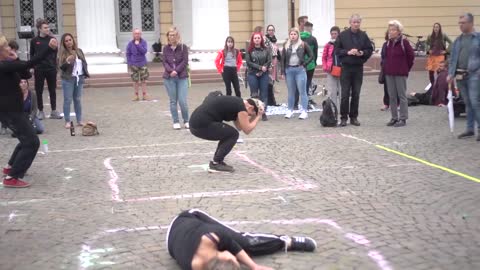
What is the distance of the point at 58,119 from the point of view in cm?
1323

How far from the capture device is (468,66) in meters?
9.59

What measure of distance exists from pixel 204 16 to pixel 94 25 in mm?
3607

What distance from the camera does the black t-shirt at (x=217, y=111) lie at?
7.70m

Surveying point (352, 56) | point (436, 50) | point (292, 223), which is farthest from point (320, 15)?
point (292, 223)

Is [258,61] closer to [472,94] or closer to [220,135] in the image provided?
[472,94]

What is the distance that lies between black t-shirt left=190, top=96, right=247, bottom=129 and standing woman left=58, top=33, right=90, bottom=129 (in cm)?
446

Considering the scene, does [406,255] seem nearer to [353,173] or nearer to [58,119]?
[353,173]

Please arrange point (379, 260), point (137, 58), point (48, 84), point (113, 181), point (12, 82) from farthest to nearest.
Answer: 1. point (137, 58)
2. point (48, 84)
3. point (113, 181)
4. point (12, 82)
5. point (379, 260)

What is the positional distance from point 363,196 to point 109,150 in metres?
4.48

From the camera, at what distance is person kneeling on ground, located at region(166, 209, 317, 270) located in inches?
168

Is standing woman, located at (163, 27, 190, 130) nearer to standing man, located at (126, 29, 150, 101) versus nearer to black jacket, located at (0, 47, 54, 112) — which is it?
black jacket, located at (0, 47, 54, 112)

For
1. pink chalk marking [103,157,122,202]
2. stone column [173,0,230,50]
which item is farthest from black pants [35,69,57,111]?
stone column [173,0,230,50]

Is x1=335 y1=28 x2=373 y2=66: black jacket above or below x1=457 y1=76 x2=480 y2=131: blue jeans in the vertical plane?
above

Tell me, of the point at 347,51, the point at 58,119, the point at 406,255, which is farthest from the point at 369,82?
the point at 406,255
